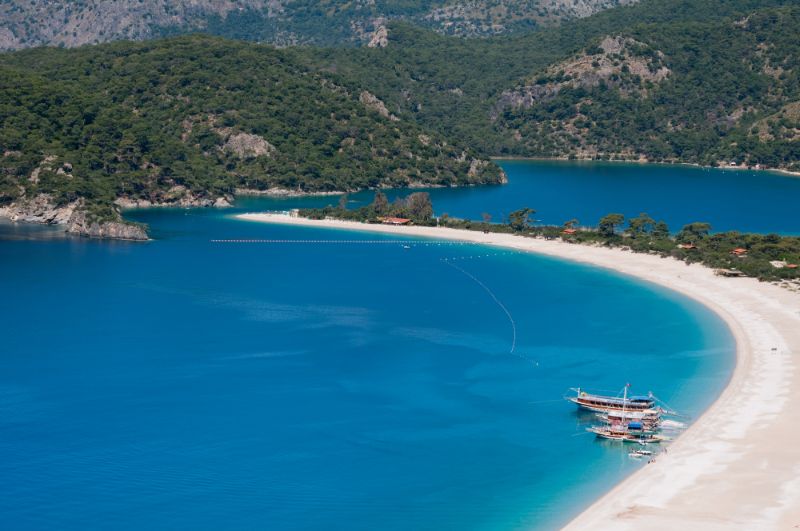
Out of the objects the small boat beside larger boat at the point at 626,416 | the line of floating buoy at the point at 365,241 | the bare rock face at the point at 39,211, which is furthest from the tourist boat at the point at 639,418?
the bare rock face at the point at 39,211

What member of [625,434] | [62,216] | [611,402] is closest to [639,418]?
[625,434]

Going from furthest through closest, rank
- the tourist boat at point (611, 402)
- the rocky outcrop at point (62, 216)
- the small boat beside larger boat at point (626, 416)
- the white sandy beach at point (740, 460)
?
1. the rocky outcrop at point (62, 216)
2. the tourist boat at point (611, 402)
3. the small boat beside larger boat at point (626, 416)
4. the white sandy beach at point (740, 460)

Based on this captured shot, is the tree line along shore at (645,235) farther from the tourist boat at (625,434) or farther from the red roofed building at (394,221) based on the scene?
the tourist boat at (625,434)

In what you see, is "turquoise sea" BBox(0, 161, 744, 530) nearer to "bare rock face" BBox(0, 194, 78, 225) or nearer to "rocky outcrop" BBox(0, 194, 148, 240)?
"rocky outcrop" BBox(0, 194, 148, 240)

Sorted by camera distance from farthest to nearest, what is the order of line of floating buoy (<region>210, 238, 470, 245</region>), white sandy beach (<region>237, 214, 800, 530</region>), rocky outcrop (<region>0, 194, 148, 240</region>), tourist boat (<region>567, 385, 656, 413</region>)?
rocky outcrop (<region>0, 194, 148, 240</region>) → line of floating buoy (<region>210, 238, 470, 245</region>) → tourist boat (<region>567, 385, 656, 413</region>) → white sandy beach (<region>237, 214, 800, 530</region>)

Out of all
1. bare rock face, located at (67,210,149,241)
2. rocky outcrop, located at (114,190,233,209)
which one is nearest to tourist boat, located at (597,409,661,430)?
bare rock face, located at (67,210,149,241)

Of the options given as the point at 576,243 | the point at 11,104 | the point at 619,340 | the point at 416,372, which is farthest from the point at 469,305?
the point at 11,104
